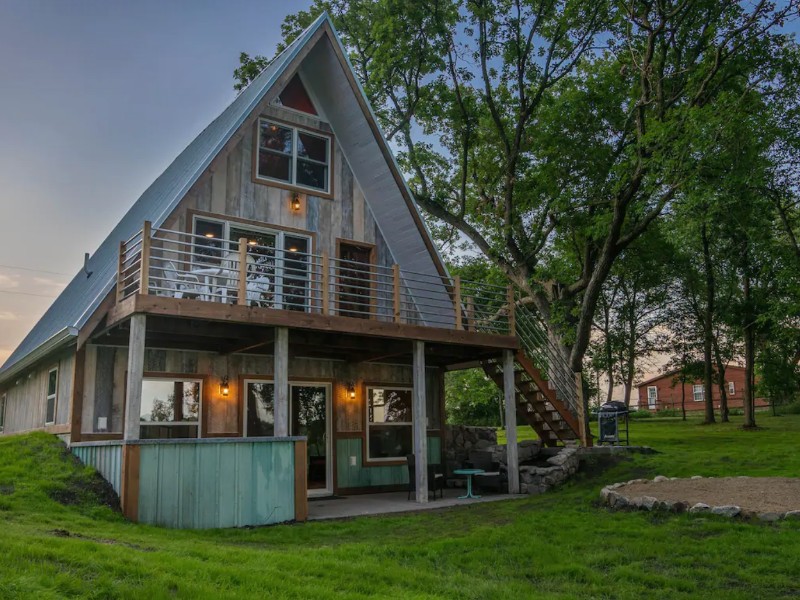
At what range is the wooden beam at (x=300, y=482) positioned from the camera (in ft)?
33.5

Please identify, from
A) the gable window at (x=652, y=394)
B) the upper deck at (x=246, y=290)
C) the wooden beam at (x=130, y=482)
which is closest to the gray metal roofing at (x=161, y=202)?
the upper deck at (x=246, y=290)

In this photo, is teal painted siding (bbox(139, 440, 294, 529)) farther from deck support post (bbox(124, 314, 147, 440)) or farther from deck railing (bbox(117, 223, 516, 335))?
deck railing (bbox(117, 223, 516, 335))

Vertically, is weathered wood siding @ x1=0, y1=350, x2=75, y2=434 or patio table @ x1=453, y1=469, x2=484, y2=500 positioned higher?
weathered wood siding @ x1=0, y1=350, x2=75, y2=434

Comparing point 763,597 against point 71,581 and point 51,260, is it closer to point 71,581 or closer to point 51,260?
point 71,581

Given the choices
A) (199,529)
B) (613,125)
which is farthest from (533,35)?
(199,529)

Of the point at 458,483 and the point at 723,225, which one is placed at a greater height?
the point at 723,225

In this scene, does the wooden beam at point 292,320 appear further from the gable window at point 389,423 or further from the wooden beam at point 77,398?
the gable window at point 389,423

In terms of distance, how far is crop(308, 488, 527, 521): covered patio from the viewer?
1110 cm

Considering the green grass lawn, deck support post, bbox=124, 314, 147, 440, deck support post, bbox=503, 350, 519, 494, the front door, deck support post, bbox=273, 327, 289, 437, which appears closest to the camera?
the green grass lawn

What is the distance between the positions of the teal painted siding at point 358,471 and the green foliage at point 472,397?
37.5ft

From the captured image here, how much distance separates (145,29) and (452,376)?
66.2 feet

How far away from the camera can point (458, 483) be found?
15.5 m

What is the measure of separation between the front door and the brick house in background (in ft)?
132

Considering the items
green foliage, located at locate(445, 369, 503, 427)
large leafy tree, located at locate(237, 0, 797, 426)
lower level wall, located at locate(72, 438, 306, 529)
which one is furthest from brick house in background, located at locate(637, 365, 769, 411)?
lower level wall, located at locate(72, 438, 306, 529)
